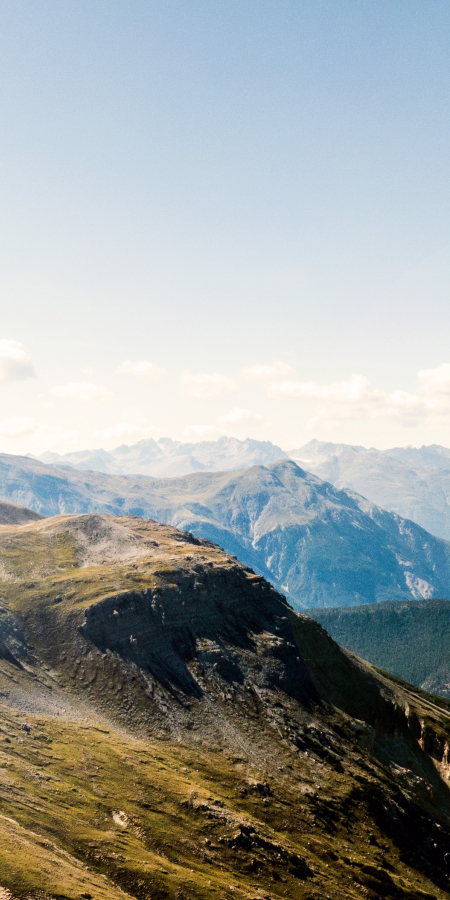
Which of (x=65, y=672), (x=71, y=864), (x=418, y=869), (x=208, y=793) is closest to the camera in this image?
(x=71, y=864)

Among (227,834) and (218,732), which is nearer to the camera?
(227,834)

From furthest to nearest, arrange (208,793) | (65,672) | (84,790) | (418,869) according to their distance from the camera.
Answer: (65,672) → (418,869) → (208,793) → (84,790)

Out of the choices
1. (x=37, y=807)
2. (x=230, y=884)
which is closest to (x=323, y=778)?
(x=230, y=884)

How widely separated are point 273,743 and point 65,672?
7141cm

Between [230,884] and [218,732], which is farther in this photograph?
[218,732]

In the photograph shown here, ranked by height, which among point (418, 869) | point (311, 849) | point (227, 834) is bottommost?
point (418, 869)

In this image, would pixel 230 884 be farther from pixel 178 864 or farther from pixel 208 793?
pixel 208 793

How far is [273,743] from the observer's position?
601 feet

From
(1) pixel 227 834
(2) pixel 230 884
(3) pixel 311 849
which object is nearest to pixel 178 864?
(2) pixel 230 884

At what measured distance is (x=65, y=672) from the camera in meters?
179

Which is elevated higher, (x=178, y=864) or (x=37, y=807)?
(x=37, y=807)

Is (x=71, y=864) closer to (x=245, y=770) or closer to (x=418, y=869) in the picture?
(x=245, y=770)

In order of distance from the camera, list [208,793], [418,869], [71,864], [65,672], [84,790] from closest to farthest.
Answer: [71,864] < [84,790] < [208,793] < [418,869] < [65,672]

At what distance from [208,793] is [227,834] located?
12572 mm
